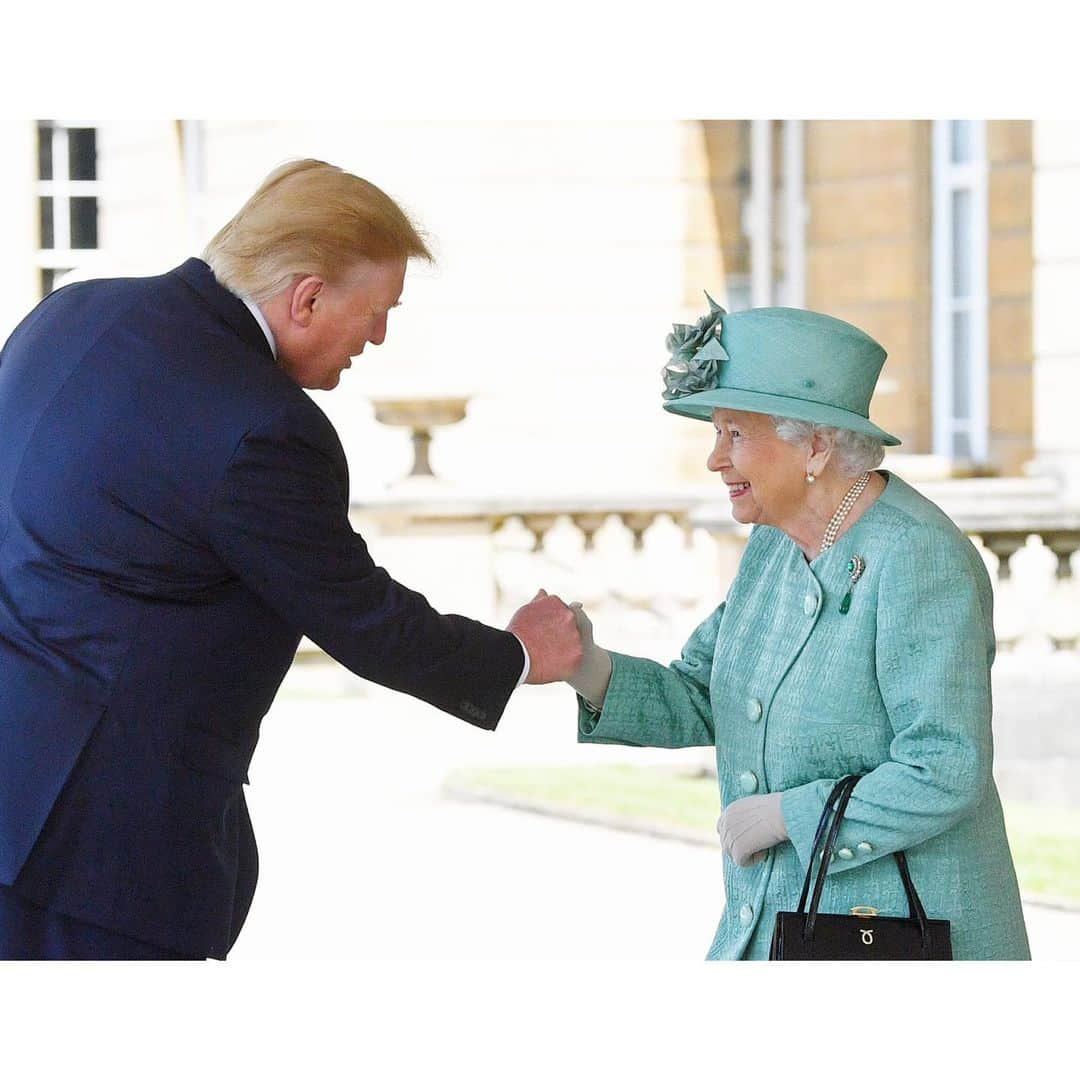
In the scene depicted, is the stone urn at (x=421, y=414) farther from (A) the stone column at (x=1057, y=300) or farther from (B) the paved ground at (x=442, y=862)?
(A) the stone column at (x=1057, y=300)

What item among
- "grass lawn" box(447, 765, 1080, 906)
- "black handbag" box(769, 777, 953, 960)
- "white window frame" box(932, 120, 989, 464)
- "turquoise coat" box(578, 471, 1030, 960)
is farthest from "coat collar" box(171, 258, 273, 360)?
"white window frame" box(932, 120, 989, 464)

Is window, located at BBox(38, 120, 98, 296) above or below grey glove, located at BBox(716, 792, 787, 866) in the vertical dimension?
above

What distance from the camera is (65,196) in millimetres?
16328

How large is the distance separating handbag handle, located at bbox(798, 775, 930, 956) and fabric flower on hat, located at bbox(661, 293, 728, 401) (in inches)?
27.2

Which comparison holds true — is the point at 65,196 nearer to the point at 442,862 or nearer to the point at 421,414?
the point at 421,414

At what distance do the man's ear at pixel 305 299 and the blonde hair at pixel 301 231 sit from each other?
0.5 inches

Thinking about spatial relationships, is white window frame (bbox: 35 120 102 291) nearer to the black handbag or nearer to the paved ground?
the paved ground

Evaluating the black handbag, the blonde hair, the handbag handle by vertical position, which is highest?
the blonde hair

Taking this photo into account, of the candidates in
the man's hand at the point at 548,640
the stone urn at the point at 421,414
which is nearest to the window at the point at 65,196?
the stone urn at the point at 421,414

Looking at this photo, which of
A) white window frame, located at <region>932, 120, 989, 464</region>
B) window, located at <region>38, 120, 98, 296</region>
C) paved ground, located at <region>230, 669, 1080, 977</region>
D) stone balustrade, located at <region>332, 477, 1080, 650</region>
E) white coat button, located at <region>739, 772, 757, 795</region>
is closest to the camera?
white coat button, located at <region>739, 772, 757, 795</region>

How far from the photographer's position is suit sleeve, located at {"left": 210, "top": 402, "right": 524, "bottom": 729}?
112 inches

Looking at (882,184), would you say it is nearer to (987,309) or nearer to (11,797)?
(987,309)

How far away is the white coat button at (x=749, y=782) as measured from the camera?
9.95 ft

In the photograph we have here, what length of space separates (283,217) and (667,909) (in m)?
4.45
